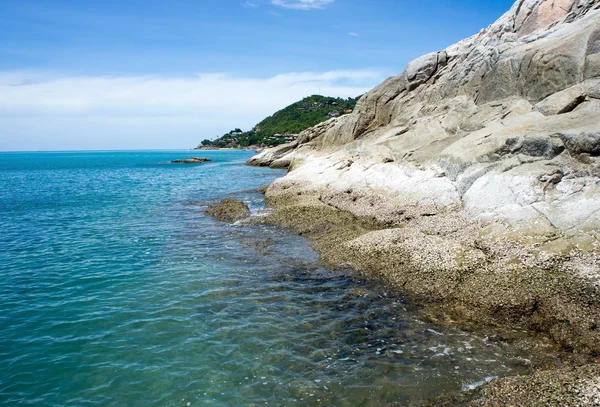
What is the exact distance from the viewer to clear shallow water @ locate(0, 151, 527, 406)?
955cm

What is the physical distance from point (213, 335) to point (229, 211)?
1964 centimetres

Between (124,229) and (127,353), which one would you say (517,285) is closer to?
(127,353)

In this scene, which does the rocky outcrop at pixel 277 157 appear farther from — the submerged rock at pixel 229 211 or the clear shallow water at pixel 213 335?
the clear shallow water at pixel 213 335

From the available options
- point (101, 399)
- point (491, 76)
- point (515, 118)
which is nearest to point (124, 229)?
point (101, 399)

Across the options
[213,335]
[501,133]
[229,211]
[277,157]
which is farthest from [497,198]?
[277,157]

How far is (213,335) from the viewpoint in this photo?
12109 millimetres

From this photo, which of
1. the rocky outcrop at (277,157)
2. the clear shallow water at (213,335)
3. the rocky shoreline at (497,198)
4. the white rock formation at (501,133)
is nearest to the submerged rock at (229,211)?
the rocky shoreline at (497,198)

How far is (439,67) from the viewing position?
3938 cm

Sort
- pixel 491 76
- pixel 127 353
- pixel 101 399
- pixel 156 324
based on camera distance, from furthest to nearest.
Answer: pixel 491 76 → pixel 156 324 → pixel 127 353 → pixel 101 399

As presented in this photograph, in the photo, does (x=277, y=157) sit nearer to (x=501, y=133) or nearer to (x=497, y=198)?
(x=501, y=133)

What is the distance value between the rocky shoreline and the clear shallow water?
1.40 meters

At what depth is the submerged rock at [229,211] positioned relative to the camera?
29281 millimetres

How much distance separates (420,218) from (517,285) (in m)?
8.02

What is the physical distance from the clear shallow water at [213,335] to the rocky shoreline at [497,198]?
1.40 m
